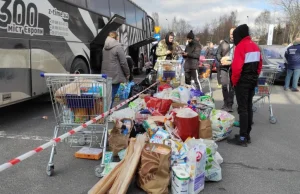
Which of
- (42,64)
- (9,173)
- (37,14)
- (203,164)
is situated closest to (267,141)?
(203,164)

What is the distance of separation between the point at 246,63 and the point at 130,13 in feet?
30.0

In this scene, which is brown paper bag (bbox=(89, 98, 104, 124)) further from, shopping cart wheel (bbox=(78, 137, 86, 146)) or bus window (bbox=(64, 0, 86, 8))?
bus window (bbox=(64, 0, 86, 8))

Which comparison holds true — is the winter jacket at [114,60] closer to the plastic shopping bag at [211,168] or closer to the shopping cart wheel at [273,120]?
the plastic shopping bag at [211,168]

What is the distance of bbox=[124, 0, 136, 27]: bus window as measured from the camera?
12.1 meters

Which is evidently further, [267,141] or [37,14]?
[37,14]

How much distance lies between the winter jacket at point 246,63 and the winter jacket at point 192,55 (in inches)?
150

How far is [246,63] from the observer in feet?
14.7

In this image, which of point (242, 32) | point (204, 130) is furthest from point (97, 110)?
point (242, 32)

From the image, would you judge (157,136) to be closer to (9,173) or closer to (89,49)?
(9,173)

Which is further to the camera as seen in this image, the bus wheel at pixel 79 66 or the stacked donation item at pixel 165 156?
the bus wheel at pixel 79 66

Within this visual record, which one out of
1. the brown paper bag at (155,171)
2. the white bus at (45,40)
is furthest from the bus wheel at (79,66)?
the brown paper bag at (155,171)

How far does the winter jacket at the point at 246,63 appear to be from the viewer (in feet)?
14.5

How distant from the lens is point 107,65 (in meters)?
6.00

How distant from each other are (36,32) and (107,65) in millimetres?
1722
